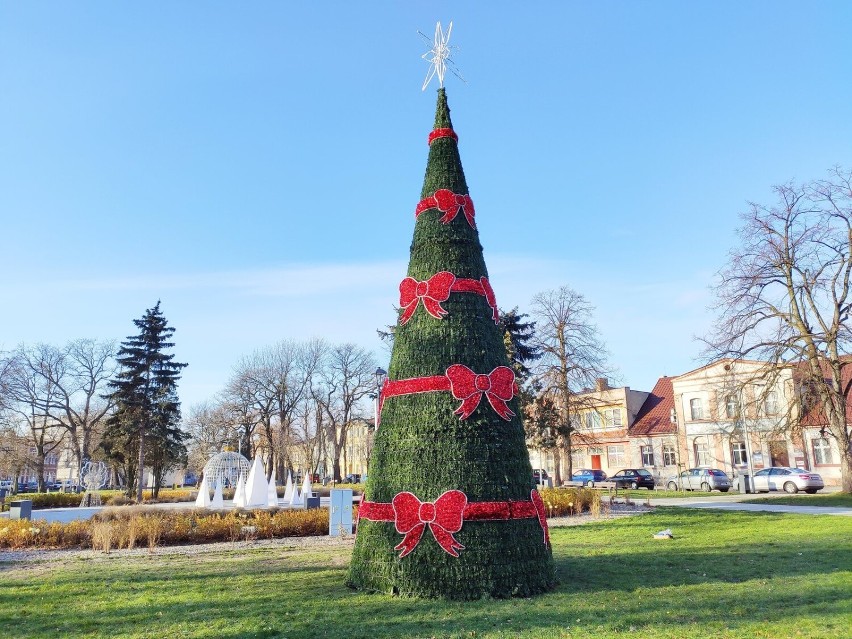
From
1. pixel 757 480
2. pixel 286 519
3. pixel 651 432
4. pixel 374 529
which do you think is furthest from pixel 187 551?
pixel 651 432

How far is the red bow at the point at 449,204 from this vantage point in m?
8.26

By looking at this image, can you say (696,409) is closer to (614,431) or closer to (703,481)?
(614,431)

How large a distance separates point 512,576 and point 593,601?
104 cm

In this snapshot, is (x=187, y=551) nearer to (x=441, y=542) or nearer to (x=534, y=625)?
(x=441, y=542)

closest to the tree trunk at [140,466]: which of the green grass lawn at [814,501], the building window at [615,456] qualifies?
the green grass lawn at [814,501]

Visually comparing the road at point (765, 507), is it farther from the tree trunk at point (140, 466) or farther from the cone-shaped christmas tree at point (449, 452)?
the tree trunk at point (140, 466)

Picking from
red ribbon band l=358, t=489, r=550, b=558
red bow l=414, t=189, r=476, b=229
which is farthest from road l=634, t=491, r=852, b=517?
red bow l=414, t=189, r=476, b=229

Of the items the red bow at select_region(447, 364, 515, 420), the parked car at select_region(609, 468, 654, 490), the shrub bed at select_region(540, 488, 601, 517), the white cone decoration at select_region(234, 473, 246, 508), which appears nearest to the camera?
the red bow at select_region(447, 364, 515, 420)

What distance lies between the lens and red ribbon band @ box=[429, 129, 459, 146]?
28.7ft

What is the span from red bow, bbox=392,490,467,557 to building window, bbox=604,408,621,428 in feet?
152

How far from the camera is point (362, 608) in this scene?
6.62 metres

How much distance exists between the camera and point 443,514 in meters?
6.85

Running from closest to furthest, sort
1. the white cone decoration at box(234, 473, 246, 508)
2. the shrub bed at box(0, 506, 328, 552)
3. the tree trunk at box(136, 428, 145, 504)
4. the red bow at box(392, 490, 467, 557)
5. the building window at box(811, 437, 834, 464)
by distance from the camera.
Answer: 1. the red bow at box(392, 490, 467, 557)
2. the shrub bed at box(0, 506, 328, 552)
3. the white cone decoration at box(234, 473, 246, 508)
4. the tree trunk at box(136, 428, 145, 504)
5. the building window at box(811, 437, 834, 464)

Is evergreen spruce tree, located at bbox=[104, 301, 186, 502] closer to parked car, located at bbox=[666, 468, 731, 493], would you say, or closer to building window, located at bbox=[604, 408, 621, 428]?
parked car, located at bbox=[666, 468, 731, 493]
